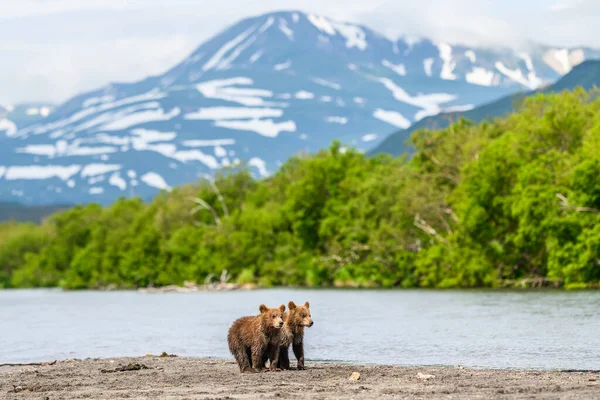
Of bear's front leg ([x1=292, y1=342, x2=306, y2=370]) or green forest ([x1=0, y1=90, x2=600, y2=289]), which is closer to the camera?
bear's front leg ([x1=292, y1=342, x2=306, y2=370])

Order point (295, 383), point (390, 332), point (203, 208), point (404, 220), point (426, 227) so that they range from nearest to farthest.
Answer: point (295, 383), point (390, 332), point (426, 227), point (404, 220), point (203, 208)

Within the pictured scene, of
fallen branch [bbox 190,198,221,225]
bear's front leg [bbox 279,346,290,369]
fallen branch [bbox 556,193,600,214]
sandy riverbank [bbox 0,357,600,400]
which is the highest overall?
fallen branch [bbox 190,198,221,225]

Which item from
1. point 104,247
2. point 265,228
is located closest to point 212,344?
point 265,228

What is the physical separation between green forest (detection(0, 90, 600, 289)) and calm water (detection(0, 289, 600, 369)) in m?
10.7

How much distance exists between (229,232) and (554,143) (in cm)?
4735

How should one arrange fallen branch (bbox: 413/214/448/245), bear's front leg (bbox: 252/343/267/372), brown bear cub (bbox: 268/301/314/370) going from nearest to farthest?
brown bear cub (bbox: 268/301/314/370)
bear's front leg (bbox: 252/343/267/372)
fallen branch (bbox: 413/214/448/245)

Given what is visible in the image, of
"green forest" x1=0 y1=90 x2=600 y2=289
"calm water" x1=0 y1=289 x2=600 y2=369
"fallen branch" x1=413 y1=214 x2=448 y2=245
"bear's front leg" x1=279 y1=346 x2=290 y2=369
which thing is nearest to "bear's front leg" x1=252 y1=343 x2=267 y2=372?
"bear's front leg" x1=279 y1=346 x2=290 y2=369

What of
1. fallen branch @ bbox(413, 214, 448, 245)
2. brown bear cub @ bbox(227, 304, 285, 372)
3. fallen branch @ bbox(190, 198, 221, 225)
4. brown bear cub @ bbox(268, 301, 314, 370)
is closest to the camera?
brown bear cub @ bbox(268, 301, 314, 370)

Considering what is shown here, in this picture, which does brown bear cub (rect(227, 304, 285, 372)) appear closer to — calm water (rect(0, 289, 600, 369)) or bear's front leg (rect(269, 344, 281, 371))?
bear's front leg (rect(269, 344, 281, 371))

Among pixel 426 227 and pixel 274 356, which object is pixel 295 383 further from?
pixel 426 227

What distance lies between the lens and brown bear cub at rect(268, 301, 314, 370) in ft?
71.3

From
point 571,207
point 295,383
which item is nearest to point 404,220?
point 571,207

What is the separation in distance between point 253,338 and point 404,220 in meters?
66.0

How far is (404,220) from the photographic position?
87.6 m
